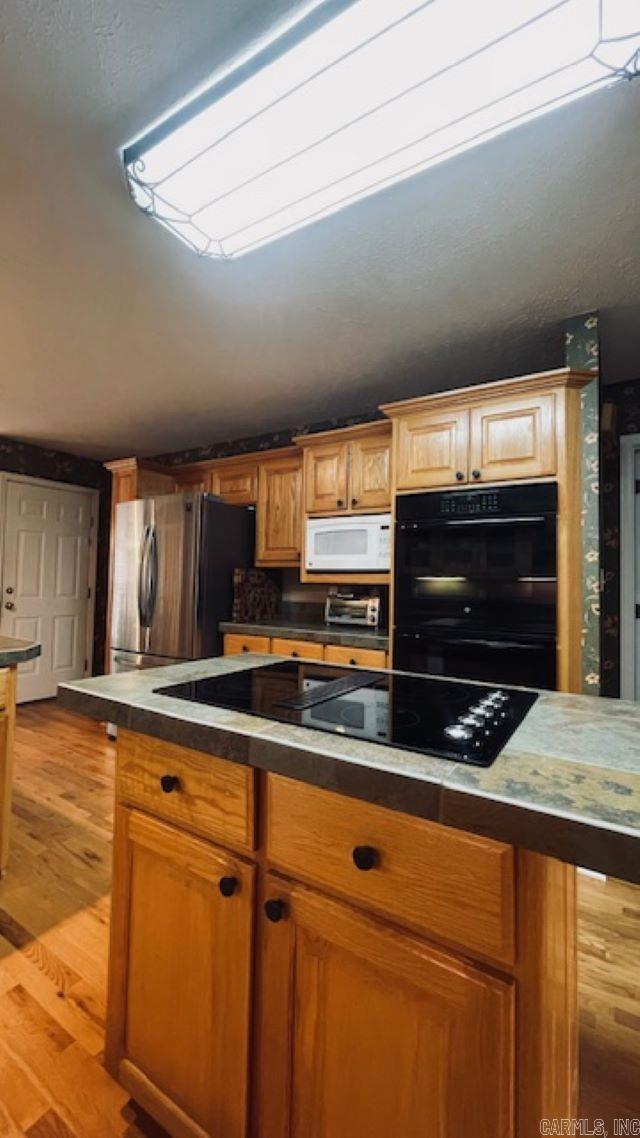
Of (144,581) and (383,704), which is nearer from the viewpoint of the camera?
(383,704)

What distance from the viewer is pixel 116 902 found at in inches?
42.3

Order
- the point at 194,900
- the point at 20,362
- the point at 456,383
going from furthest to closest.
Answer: the point at 456,383 < the point at 20,362 < the point at 194,900

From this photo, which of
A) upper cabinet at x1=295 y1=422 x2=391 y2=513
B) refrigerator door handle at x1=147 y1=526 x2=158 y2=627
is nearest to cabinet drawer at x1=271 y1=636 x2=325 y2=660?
upper cabinet at x1=295 y1=422 x2=391 y2=513

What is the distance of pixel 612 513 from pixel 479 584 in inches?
45.1

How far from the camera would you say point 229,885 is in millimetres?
859

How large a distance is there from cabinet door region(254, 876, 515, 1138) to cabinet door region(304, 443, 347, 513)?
239 cm

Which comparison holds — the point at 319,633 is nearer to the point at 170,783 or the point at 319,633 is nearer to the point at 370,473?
the point at 370,473

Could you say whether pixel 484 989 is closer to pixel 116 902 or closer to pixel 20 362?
pixel 116 902

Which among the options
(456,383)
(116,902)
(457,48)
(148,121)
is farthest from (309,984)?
(456,383)

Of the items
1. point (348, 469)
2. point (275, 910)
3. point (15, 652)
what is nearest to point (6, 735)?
point (15, 652)

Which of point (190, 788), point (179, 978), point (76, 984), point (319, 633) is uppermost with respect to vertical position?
point (319, 633)

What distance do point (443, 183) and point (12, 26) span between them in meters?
1.09

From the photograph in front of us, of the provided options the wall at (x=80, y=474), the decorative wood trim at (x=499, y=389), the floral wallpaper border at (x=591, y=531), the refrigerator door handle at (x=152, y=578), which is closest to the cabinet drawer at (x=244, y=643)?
the refrigerator door handle at (x=152, y=578)

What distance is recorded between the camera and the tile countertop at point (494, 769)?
0.53 metres
